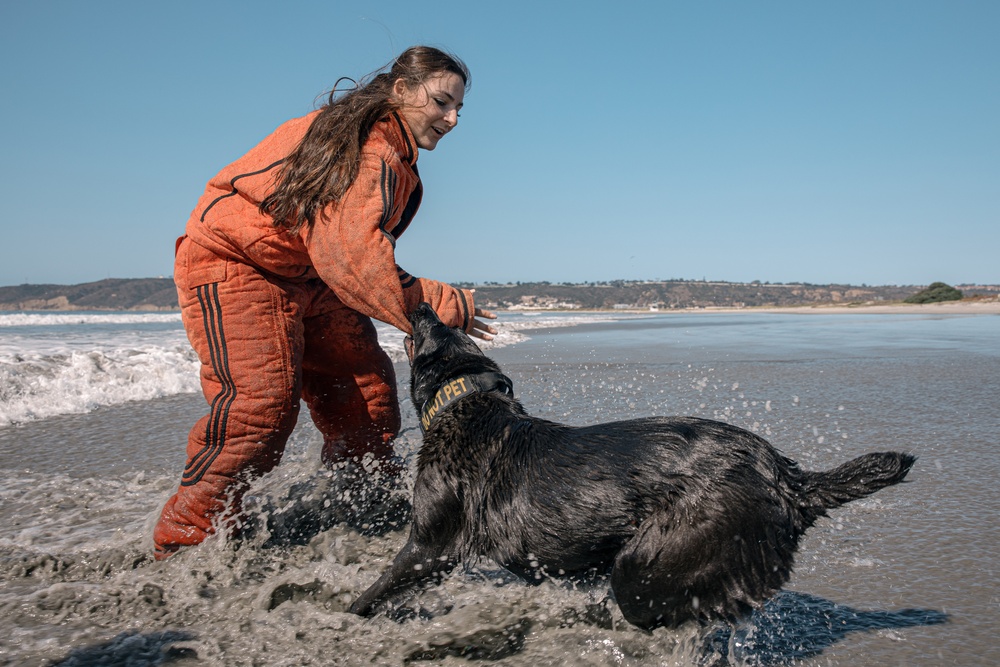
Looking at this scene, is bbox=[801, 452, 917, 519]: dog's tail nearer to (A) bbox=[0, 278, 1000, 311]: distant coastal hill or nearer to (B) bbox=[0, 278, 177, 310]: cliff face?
(A) bbox=[0, 278, 1000, 311]: distant coastal hill

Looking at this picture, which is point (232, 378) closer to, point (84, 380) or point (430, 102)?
point (430, 102)

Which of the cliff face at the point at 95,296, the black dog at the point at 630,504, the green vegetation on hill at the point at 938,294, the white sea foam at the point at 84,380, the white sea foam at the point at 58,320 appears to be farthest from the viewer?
the cliff face at the point at 95,296

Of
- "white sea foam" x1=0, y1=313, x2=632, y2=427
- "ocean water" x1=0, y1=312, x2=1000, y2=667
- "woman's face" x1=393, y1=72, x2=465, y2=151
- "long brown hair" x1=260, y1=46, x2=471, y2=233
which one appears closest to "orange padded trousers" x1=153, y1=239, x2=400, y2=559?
"ocean water" x1=0, y1=312, x2=1000, y2=667

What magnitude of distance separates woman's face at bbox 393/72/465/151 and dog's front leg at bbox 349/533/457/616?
5.61 feet

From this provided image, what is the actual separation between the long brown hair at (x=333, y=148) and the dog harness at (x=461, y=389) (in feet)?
2.85

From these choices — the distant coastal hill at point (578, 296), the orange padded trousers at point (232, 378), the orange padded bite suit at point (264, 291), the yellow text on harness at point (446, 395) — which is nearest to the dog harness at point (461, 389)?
the yellow text on harness at point (446, 395)

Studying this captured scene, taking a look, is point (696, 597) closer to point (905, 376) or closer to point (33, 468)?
point (33, 468)

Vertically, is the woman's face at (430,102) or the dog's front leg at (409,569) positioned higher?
the woman's face at (430,102)

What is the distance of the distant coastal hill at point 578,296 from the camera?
2881 inches

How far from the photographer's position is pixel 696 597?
6.80 feet

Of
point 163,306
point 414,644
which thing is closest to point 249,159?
point 414,644

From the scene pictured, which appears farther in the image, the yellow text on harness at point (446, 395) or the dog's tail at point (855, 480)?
the yellow text on harness at point (446, 395)

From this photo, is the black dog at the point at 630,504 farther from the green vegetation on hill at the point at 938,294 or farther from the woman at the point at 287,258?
the green vegetation on hill at the point at 938,294

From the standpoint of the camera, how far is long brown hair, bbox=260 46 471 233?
2.58 metres
